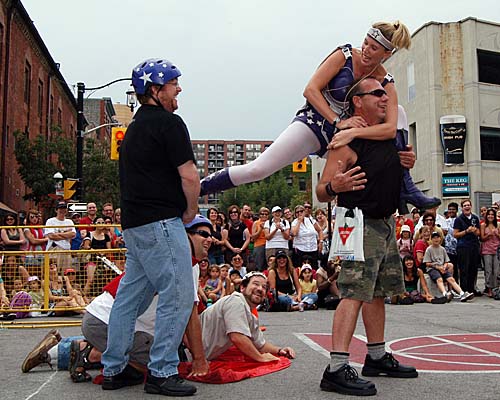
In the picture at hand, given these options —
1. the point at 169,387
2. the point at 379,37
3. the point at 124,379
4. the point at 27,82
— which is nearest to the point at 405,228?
the point at 379,37

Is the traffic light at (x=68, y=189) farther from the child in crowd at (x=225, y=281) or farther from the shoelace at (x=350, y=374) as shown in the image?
the shoelace at (x=350, y=374)

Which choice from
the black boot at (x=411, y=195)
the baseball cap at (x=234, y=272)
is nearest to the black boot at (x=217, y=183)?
the black boot at (x=411, y=195)

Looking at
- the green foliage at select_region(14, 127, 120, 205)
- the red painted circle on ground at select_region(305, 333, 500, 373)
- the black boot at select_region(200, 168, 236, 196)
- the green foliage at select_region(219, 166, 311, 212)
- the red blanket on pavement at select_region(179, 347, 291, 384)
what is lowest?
the red painted circle on ground at select_region(305, 333, 500, 373)

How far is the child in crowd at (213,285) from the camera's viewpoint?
11.2 meters

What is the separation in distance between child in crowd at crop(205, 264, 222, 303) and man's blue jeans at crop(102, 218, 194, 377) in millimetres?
6807

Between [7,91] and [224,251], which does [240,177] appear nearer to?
[224,251]

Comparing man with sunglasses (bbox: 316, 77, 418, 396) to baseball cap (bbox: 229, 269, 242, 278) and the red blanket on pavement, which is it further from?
baseball cap (bbox: 229, 269, 242, 278)

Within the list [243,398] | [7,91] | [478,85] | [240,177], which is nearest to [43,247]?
[240,177]

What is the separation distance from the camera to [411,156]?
15.2 ft

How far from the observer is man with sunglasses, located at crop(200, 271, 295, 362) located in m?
4.84

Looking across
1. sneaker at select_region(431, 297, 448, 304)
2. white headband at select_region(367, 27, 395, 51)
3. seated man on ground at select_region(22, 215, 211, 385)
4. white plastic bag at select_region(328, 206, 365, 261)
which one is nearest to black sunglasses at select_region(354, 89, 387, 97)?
white headband at select_region(367, 27, 395, 51)

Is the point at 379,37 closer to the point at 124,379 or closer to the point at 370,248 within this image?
the point at 370,248

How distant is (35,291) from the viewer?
9469 millimetres

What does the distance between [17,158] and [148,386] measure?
29.5 meters
